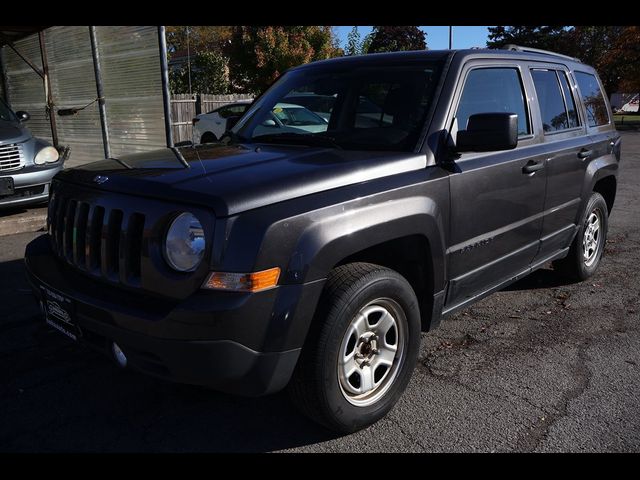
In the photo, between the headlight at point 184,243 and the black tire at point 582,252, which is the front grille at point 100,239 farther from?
the black tire at point 582,252

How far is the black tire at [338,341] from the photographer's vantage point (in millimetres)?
2566

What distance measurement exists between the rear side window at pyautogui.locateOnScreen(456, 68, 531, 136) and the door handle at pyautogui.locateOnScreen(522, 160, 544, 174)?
0.75 feet

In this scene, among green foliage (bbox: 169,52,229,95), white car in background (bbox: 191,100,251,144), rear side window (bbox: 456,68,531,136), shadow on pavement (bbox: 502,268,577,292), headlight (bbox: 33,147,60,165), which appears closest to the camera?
rear side window (bbox: 456,68,531,136)

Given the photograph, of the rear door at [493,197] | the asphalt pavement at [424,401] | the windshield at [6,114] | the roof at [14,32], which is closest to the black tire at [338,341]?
the asphalt pavement at [424,401]

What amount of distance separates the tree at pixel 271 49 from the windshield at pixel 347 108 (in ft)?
68.6

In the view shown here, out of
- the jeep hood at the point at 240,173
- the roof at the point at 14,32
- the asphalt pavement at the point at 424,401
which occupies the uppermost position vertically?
the roof at the point at 14,32

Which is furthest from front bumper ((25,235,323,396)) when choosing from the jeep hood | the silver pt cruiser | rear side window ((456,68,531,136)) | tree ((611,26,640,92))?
tree ((611,26,640,92))

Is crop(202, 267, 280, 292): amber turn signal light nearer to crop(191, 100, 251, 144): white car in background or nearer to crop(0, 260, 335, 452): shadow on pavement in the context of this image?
crop(0, 260, 335, 452): shadow on pavement

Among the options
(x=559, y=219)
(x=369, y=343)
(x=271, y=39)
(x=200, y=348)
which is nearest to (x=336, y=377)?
(x=369, y=343)

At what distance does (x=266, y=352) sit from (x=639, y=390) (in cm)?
230

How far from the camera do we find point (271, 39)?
24562mm

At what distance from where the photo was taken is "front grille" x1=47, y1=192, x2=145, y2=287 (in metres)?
2.56

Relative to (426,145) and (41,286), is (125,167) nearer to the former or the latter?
(41,286)
